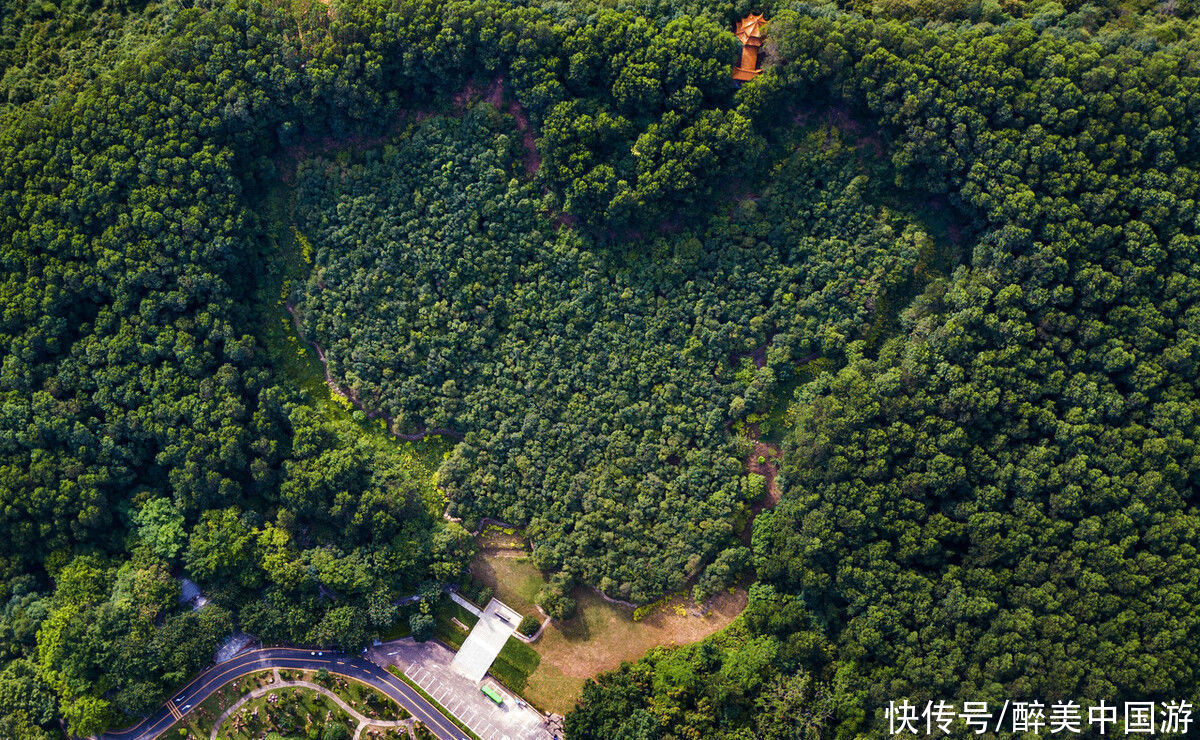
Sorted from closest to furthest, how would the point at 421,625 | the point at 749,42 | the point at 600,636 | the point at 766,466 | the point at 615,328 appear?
the point at 749,42 < the point at 421,625 < the point at 600,636 < the point at 615,328 < the point at 766,466

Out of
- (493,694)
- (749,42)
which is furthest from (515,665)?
(749,42)

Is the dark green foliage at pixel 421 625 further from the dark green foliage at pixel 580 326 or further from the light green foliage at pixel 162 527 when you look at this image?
the light green foliage at pixel 162 527

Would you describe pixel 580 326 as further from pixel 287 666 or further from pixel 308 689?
pixel 308 689

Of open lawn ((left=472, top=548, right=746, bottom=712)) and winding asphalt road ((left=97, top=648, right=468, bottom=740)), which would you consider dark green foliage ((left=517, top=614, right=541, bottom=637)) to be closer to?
open lawn ((left=472, top=548, right=746, bottom=712))

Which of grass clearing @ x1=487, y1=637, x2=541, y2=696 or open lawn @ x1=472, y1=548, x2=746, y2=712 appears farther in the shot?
grass clearing @ x1=487, y1=637, x2=541, y2=696

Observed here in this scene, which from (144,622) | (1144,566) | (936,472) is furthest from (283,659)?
(1144,566)

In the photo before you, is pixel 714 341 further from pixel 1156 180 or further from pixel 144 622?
pixel 144 622

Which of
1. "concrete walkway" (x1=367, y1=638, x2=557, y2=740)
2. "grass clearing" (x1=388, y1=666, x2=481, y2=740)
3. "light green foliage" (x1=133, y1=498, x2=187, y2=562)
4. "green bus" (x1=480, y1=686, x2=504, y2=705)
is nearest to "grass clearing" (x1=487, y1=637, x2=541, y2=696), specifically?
"concrete walkway" (x1=367, y1=638, x2=557, y2=740)
